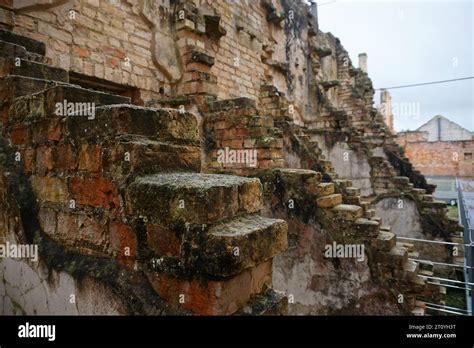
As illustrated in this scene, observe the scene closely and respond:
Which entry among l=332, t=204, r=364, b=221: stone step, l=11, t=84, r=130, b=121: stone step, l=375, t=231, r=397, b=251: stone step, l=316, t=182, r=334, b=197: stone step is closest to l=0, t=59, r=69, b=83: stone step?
l=11, t=84, r=130, b=121: stone step

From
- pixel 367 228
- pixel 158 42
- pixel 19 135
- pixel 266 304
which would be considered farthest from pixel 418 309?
pixel 158 42

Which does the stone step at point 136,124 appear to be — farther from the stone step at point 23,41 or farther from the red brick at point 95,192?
the stone step at point 23,41

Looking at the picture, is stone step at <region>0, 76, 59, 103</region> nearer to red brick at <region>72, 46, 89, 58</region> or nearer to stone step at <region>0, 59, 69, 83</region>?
stone step at <region>0, 59, 69, 83</region>

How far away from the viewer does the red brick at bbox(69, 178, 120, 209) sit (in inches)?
60.6

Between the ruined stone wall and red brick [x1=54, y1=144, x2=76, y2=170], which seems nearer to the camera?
red brick [x1=54, y1=144, x2=76, y2=170]

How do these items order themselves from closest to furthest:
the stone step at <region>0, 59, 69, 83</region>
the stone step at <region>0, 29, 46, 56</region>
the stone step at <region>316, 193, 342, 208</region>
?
1. the stone step at <region>0, 59, 69, 83</region>
2. the stone step at <region>0, 29, 46, 56</region>
3. the stone step at <region>316, 193, 342, 208</region>

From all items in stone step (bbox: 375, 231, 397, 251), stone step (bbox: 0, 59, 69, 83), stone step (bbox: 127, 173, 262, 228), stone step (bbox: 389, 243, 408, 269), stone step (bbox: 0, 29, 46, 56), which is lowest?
stone step (bbox: 389, 243, 408, 269)

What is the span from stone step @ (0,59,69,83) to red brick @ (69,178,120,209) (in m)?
1.23

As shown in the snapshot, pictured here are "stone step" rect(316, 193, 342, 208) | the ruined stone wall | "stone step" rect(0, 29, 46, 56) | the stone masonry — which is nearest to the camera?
the stone masonry

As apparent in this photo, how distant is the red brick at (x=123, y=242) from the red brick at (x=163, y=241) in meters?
0.12

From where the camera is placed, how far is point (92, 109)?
164cm

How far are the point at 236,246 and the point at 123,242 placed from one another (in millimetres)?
627

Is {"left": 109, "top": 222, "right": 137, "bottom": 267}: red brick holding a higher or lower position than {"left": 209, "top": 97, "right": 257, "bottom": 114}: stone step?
lower

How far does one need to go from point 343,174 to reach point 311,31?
21.9 feet
